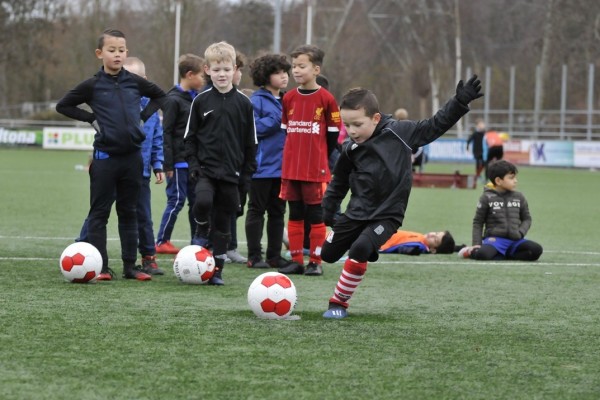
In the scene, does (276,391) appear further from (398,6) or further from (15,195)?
(398,6)

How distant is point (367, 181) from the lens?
271 inches

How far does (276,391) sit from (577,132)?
42591 millimetres

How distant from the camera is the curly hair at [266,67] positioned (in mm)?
9789

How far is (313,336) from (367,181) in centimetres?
128

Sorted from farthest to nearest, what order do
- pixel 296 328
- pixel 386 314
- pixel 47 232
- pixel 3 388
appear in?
pixel 47 232 < pixel 386 314 < pixel 296 328 < pixel 3 388

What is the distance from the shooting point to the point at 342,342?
584 cm

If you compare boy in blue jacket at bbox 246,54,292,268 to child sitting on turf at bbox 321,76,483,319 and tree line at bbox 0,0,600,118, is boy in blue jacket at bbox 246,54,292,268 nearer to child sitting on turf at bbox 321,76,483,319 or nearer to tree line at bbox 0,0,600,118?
child sitting on turf at bbox 321,76,483,319

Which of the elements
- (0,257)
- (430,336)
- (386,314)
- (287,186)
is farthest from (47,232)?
(430,336)

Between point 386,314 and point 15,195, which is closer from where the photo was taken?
point 386,314

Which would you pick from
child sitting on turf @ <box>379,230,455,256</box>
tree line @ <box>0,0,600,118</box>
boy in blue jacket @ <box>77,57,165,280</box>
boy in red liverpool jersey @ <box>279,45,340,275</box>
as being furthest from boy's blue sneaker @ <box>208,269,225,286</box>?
tree line @ <box>0,0,600,118</box>

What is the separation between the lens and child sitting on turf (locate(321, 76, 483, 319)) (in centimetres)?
675

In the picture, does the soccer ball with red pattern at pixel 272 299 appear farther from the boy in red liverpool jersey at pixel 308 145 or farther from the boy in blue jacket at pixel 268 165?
the boy in blue jacket at pixel 268 165

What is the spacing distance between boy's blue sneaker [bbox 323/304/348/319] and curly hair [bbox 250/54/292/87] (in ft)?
11.6

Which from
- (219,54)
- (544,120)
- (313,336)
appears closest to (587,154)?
(544,120)
